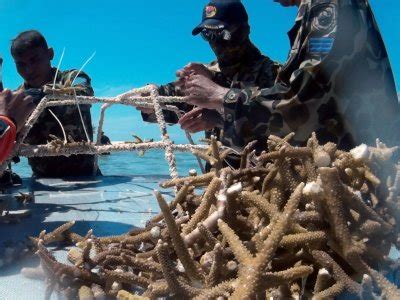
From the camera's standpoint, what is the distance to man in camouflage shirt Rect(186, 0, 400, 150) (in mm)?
1566

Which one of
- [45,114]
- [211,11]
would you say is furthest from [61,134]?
[211,11]

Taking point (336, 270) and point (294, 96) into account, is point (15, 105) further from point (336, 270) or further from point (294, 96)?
point (336, 270)

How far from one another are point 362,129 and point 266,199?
70 centimetres

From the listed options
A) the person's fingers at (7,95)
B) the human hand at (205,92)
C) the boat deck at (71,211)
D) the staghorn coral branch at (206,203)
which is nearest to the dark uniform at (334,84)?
the human hand at (205,92)

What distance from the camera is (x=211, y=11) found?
301cm

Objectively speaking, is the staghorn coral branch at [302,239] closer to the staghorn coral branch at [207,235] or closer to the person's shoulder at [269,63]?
the staghorn coral branch at [207,235]

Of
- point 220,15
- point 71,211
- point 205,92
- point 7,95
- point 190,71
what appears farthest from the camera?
point 220,15

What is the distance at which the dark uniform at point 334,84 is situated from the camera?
1.57 metres

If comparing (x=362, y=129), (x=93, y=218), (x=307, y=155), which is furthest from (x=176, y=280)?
(x=93, y=218)

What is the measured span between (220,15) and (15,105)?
5.03ft

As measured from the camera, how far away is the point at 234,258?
3.42ft

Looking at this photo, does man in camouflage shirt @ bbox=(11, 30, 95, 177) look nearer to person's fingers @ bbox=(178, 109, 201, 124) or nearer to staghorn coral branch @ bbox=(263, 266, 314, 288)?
person's fingers @ bbox=(178, 109, 201, 124)

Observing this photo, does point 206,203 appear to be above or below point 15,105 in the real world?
below

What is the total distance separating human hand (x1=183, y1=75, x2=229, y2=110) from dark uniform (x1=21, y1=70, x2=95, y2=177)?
5.83 ft
